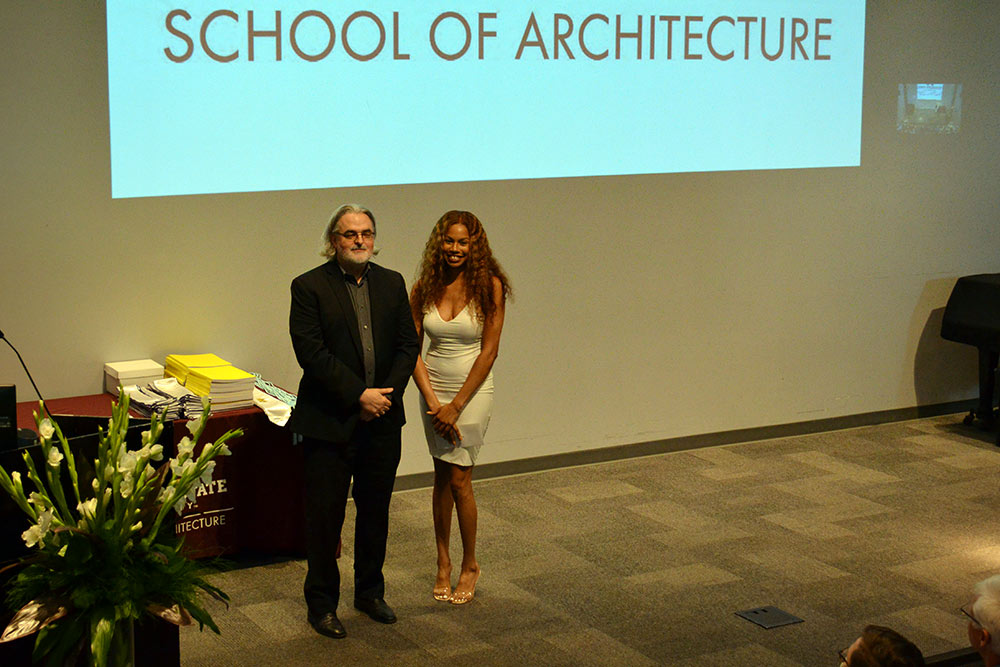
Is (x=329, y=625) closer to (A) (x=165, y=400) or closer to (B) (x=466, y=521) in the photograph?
(B) (x=466, y=521)

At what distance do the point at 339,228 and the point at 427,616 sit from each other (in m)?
1.48

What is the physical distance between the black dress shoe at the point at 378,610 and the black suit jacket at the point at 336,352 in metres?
0.67

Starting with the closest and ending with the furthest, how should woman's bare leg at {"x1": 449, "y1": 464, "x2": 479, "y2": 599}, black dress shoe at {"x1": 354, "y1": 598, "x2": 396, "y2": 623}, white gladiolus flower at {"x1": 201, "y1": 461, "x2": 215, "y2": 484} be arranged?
white gladiolus flower at {"x1": 201, "y1": 461, "x2": 215, "y2": 484} < black dress shoe at {"x1": 354, "y1": 598, "x2": 396, "y2": 623} < woman's bare leg at {"x1": 449, "y1": 464, "x2": 479, "y2": 599}

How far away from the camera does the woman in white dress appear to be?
4.52m

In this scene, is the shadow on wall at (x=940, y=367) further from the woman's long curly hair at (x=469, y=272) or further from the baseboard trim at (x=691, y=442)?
the woman's long curly hair at (x=469, y=272)

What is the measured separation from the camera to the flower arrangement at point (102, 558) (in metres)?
2.19

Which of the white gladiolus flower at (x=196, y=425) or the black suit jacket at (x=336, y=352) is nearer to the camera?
the white gladiolus flower at (x=196, y=425)

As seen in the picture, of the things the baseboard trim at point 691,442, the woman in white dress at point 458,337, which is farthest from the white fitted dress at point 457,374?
the baseboard trim at point 691,442

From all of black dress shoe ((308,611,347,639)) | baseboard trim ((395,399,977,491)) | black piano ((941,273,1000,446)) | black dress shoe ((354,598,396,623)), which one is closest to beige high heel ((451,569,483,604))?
black dress shoe ((354,598,396,623))

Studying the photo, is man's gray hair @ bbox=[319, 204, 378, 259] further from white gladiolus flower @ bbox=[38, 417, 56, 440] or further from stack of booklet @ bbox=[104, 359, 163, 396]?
white gladiolus flower @ bbox=[38, 417, 56, 440]

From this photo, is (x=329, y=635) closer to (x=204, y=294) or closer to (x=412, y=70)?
(x=204, y=294)

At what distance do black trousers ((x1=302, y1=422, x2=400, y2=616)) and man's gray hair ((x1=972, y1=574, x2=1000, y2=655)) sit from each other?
216 cm

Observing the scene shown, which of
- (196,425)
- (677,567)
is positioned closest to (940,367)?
(677,567)

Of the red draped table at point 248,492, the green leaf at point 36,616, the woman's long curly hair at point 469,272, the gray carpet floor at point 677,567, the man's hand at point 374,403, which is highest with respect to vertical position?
the woman's long curly hair at point 469,272
